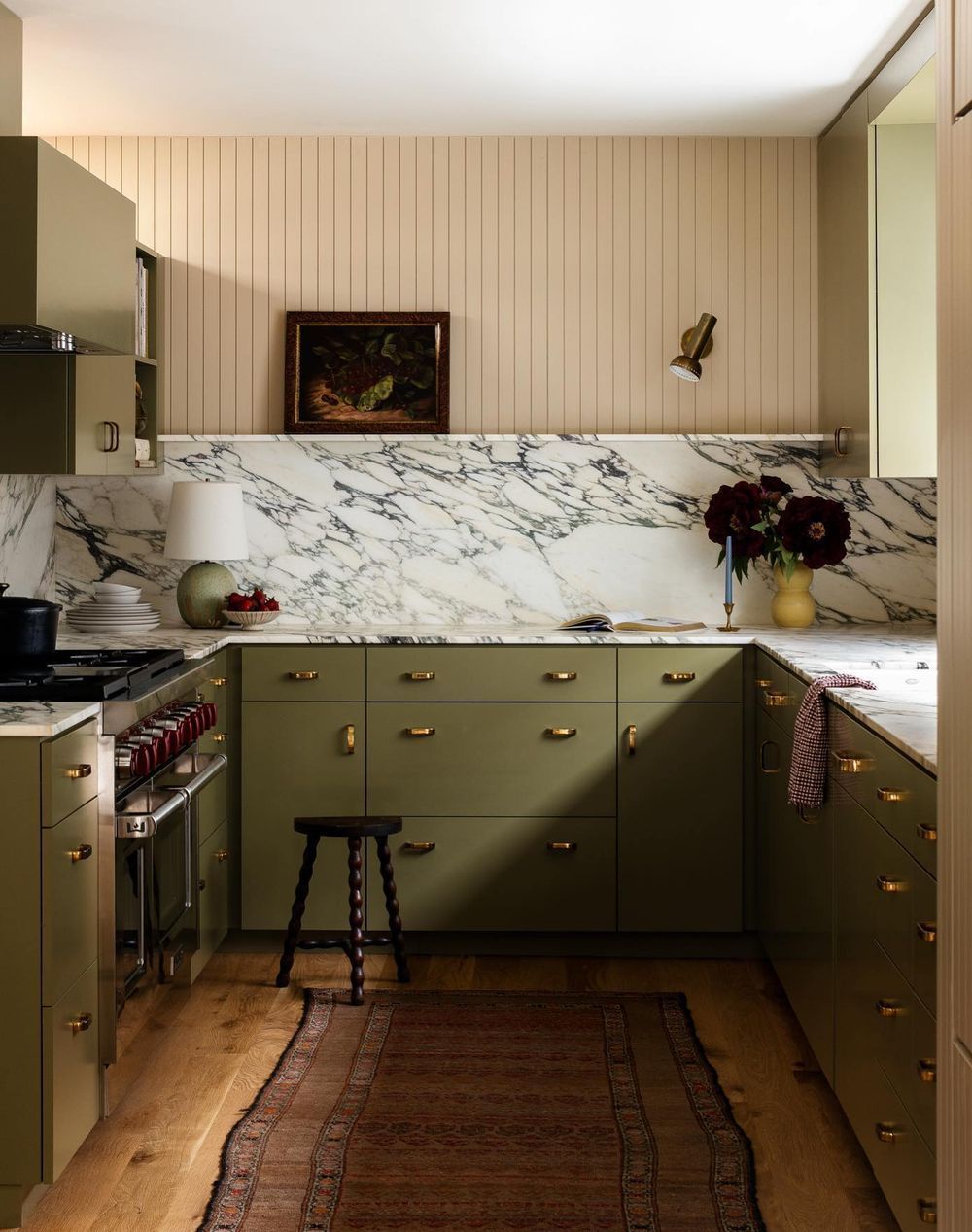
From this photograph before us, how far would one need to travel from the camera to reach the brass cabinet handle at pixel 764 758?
3.45 m

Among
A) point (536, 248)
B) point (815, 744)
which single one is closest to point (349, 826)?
point (815, 744)

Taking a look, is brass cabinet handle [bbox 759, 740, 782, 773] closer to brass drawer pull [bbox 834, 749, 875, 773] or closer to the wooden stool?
brass drawer pull [bbox 834, 749, 875, 773]

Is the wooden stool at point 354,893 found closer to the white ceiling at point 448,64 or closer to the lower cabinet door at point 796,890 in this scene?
the lower cabinet door at point 796,890

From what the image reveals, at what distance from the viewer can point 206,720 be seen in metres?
3.39

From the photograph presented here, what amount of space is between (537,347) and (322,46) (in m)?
1.22

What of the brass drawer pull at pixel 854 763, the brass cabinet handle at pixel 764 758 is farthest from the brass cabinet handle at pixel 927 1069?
the brass cabinet handle at pixel 764 758

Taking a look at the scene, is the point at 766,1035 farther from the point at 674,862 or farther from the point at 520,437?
the point at 520,437

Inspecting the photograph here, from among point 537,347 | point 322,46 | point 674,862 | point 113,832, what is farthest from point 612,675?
point 322,46

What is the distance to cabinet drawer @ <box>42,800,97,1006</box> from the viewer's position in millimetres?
2369

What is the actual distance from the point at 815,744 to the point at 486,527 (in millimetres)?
1806

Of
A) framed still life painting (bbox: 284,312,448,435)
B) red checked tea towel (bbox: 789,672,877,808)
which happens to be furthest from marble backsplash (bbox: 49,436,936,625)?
red checked tea towel (bbox: 789,672,877,808)

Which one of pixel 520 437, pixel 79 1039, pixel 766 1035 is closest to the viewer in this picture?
pixel 79 1039

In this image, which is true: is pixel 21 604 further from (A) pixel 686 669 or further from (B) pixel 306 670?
(A) pixel 686 669

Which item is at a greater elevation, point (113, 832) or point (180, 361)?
point (180, 361)
